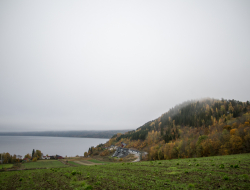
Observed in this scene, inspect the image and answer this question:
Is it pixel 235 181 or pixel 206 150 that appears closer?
pixel 235 181

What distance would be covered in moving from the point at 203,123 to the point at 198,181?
148097mm

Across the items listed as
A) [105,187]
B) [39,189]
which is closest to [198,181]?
[105,187]

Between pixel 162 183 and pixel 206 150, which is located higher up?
pixel 162 183

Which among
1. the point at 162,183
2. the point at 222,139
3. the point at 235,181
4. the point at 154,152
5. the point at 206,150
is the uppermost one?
the point at 235,181

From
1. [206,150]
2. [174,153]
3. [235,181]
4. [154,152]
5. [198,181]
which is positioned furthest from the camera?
[154,152]

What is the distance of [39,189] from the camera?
11.3m

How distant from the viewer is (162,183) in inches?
396

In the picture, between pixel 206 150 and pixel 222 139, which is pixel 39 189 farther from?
pixel 222 139

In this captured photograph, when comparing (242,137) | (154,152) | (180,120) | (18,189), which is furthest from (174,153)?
(180,120)

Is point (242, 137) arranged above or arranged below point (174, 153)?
above

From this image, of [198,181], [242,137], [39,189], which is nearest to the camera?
[198,181]

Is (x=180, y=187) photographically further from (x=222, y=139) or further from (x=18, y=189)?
(x=222, y=139)

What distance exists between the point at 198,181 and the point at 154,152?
235 feet

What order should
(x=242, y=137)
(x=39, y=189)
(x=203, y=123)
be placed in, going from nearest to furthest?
(x=39, y=189)
(x=242, y=137)
(x=203, y=123)
